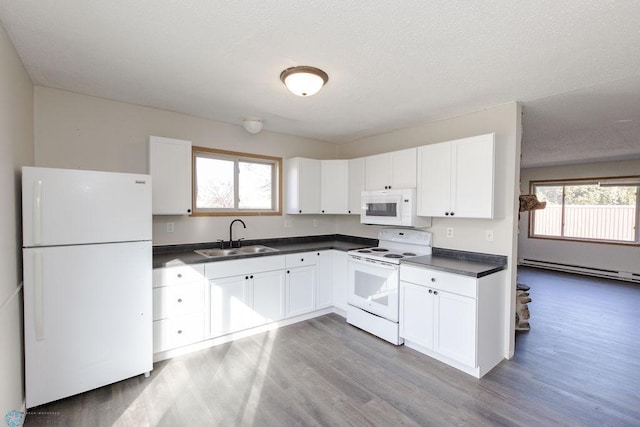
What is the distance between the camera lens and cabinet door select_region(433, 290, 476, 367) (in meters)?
2.52

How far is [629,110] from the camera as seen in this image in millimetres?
2996

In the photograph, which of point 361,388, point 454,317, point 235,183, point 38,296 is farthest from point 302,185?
point 38,296

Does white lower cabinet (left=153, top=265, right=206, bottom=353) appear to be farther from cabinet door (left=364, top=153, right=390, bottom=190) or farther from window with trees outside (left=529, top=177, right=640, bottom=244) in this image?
window with trees outside (left=529, top=177, right=640, bottom=244)

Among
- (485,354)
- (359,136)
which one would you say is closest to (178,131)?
(359,136)

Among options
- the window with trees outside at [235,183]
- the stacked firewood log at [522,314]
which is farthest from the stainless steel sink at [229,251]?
the stacked firewood log at [522,314]

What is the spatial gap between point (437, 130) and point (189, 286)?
3.06m

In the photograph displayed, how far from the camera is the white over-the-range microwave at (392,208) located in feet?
10.8

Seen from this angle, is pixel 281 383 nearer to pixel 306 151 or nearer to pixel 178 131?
pixel 178 131

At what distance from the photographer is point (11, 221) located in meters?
1.90

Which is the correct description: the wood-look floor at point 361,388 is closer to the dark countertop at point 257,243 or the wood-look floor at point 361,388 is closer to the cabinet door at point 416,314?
the cabinet door at point 416,314

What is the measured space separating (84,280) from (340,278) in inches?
100

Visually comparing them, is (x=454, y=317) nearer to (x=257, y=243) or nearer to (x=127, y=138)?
(x=257, y=243)

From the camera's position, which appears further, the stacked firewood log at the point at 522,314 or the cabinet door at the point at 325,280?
the cabinet door at the point at 325,280

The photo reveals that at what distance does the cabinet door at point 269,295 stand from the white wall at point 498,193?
182cm
